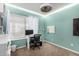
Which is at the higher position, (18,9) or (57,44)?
(18,9)

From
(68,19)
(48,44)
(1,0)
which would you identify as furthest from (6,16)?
(68,19)

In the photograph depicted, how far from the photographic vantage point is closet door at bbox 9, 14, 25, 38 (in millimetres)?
2195

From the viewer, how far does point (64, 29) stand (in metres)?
2.65

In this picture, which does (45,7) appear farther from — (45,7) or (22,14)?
(22,14)

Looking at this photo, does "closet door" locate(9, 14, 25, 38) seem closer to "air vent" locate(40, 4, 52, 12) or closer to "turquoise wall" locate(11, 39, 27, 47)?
"turquoise wall" locate(11, 39, 27, 47)

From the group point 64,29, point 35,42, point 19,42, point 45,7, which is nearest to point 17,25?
point 19,42

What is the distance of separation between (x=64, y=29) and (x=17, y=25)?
139 centimetres

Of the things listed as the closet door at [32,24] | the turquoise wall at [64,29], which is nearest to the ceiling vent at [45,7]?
the turquoise wall at [64,29]

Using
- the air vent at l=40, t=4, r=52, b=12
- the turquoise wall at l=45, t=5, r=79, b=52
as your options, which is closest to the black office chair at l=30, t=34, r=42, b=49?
the turquoise wall at l=45, t=5, r=79, b=52

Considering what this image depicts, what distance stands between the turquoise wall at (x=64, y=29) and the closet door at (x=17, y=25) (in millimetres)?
659

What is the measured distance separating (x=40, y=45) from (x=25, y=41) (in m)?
0.43

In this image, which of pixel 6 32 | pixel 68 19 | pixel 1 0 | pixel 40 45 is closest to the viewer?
pixel 1 0

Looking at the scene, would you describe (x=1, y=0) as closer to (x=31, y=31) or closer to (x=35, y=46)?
(x=31, y=31)

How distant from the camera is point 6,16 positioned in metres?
2.16
